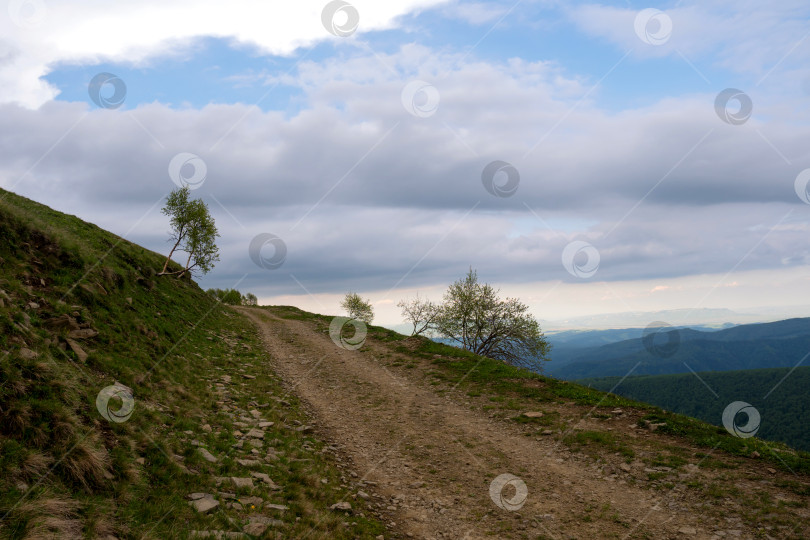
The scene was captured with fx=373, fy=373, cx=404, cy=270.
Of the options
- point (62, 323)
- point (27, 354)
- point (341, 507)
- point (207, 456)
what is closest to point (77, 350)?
point (62, 323)

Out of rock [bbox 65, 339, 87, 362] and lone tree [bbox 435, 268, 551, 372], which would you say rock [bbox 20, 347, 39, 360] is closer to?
rock [bbox 65, 339, 87, 362]

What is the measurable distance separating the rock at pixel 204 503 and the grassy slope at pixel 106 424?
21 centimetres

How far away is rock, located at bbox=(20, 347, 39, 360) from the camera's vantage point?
8817mm

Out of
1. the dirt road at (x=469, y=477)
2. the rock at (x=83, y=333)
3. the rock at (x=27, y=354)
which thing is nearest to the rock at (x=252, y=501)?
the dirt road at (x=469, y=477)

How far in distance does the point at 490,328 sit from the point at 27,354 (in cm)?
4006

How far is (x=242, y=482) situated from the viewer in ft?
31.0

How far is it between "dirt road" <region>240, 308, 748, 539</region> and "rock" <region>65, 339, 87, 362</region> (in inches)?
327

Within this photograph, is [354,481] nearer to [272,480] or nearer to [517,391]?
[272,480]

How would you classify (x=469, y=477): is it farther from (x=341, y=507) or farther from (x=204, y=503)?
(x=204, y=503)

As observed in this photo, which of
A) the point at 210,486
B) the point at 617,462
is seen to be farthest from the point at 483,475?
the point at 210,486

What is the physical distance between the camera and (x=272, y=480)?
10.1 m

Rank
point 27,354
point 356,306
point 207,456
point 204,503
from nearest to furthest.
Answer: point 204,503 → point 27,354 → point 207,456 → point 356,306

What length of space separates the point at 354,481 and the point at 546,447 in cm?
720

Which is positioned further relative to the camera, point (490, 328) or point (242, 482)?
point (490, 328)
